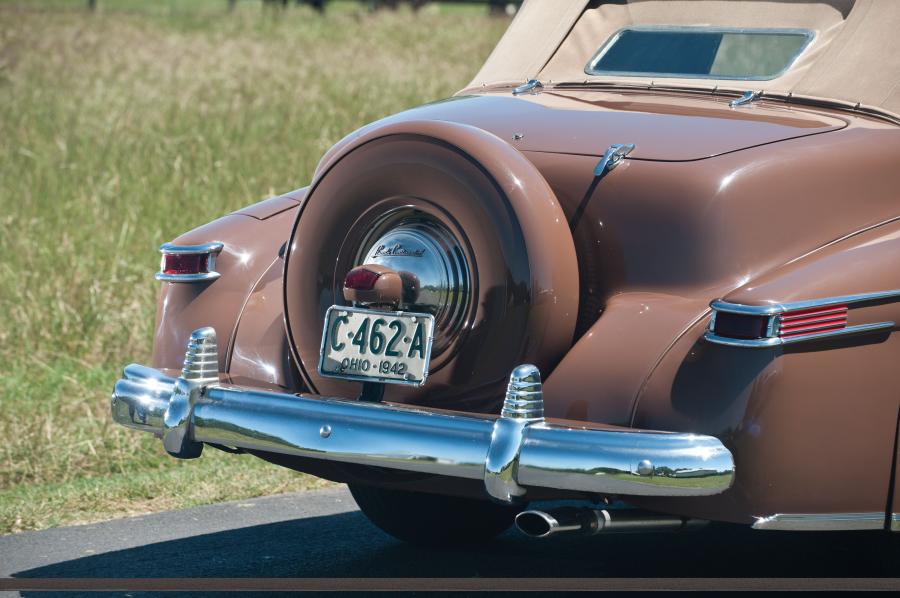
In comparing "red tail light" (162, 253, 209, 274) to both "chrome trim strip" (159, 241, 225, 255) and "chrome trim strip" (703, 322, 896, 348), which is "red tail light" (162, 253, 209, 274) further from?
"chrome trim strip" (703, 322, 896, 348)

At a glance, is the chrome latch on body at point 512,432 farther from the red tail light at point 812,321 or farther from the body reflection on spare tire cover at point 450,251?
the red tail light at point 812,321

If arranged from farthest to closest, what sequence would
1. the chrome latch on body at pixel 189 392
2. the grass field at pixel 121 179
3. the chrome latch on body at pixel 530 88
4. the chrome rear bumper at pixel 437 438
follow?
the grass field at pixel 121 179
the chrome latch on body at pixel 530 88
the chrome latch on body at pixel 189 392
the chrome rear bumper at pixel 437 438

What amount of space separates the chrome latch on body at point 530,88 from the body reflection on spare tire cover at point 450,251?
910mm

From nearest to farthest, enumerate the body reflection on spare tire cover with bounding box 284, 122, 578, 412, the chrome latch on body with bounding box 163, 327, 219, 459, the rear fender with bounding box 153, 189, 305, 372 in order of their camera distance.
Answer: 1. the body reflection on spare tire cover with bounding box 284, 122, 578, 412
2. the chrome latch on body with bounding box 163, 327, 219, 459
3. the rear fender with bounding box 153, 189, 305, 372

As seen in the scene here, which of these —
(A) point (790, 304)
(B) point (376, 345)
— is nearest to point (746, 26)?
(A) point (790, 304)

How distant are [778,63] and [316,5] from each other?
24099mm

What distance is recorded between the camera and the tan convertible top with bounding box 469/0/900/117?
379 centimetres

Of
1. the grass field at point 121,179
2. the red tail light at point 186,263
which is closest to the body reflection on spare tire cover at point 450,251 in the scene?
the red tail light at point 186,263

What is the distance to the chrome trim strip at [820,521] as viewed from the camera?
2.87 metres

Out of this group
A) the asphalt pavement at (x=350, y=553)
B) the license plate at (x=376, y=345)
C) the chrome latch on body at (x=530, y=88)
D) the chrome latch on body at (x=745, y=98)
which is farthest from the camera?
the chrome latch on body at (x=530, y=88)

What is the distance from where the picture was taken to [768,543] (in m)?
4.33

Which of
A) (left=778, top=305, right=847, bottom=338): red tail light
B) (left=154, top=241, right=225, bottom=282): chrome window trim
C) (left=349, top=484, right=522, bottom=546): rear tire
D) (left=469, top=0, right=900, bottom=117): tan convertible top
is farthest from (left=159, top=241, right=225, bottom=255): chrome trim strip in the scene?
(left=778, top=305, right=847, bottom=338): red tail light

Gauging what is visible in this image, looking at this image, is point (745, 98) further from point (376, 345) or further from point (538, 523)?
point (538, 523)

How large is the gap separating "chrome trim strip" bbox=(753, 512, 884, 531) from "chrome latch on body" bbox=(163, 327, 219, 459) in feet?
4.83
